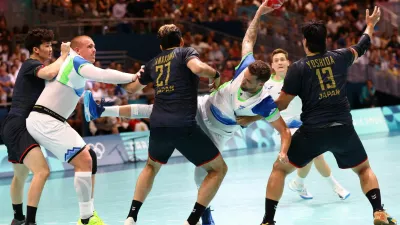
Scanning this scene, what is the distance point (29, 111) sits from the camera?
8.95m

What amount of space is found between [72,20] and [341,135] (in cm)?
1525

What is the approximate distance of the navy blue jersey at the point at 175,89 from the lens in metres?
8.27

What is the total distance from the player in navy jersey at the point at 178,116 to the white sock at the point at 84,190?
0.50m

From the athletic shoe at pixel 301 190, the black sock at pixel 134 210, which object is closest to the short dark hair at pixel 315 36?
the black sock at pixel 134 210

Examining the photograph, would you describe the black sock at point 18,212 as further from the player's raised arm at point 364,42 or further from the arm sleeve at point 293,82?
the player's raised arm at point 364,42

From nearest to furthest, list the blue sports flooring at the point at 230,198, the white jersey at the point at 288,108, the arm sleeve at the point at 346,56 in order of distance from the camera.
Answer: the arm sleeve at the point at 346,56
the blue sports flooring at the point at 230,198
the white jersey at the point at 288,108

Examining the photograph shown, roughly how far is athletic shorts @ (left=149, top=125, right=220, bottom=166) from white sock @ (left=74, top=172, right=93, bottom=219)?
31.4 inches

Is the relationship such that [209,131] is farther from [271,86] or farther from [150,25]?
[150,25]

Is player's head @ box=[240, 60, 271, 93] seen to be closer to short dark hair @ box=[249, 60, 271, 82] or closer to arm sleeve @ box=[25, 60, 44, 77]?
short dark hair @ box=[249, 60, 271, 82]

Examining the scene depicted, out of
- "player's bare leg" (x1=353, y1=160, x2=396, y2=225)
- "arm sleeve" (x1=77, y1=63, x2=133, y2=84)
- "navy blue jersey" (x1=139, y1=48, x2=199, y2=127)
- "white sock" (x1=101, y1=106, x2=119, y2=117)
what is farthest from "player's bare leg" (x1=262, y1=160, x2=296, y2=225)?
"white sock" (x1=101, y1=106, x2=119, y2=117)

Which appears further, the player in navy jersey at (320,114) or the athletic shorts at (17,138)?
the athletic shorts at (17,138)

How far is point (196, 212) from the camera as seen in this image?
27.2 feet

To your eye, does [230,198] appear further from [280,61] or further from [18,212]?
[18,212]

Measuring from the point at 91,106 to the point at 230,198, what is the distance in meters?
3.28
